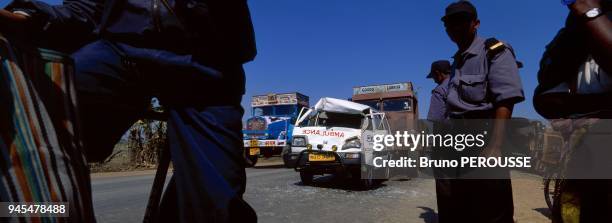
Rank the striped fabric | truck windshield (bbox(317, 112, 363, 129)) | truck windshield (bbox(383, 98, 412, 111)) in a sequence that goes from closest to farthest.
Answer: the striped fabric
truck windshield (bbox(317, 112, 363, 129))
truck windshield (bbox(383, 98, 412, 111))

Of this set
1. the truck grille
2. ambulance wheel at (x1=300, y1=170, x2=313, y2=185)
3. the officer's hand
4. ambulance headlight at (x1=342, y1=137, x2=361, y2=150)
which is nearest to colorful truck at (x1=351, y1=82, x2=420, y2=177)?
the truck grille

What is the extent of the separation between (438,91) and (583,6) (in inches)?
140

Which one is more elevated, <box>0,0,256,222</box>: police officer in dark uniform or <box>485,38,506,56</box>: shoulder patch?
<box>485,38,506,56</box>: shoulder patch

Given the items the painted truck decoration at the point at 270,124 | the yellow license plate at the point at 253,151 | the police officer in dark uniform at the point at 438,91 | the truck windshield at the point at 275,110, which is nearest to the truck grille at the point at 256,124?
the painted truck decoration at the point at 270,124

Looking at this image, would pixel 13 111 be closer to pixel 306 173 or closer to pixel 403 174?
pixel 306 173

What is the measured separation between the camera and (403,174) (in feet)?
39.3

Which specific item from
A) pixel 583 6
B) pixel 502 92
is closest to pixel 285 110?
pixel 502 92

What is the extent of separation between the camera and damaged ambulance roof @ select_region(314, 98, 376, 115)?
939 cm

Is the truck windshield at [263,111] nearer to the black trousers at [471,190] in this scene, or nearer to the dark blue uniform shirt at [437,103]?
the dark blue uniform shirt at [437,103]

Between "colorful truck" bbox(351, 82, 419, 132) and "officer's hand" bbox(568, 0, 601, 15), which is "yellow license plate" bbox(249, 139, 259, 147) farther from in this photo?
"officer's hand" bbox(568, 0, 601, 15)

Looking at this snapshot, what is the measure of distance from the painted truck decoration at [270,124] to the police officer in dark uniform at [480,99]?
1001 cm

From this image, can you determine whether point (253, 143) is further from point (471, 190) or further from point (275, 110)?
point (471, 190)

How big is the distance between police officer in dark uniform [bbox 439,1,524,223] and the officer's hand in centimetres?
107

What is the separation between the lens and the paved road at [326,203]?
484cm
